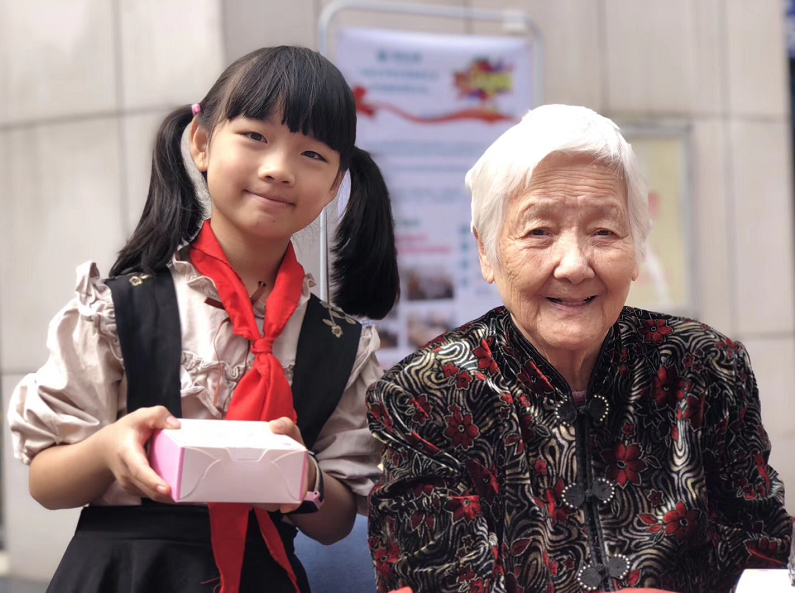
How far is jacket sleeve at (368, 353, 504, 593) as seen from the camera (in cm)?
195

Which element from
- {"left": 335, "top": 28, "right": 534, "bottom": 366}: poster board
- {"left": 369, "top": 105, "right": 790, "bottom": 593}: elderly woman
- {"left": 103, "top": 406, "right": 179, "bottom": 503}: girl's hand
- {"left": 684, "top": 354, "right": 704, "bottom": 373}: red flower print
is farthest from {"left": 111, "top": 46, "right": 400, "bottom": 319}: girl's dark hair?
{"left": 335, "top": 28, "right": 534, "bottom": 366}: poster board

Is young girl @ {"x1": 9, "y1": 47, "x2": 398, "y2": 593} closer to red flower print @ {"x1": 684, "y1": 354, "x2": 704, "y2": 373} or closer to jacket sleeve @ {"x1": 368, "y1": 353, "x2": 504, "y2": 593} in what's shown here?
jacket sleeve @ {"x1": 368, "y1": 353, "x2": 504, "y2": 593}

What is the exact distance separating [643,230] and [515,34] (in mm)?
4404

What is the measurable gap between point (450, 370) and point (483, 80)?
3.82 m

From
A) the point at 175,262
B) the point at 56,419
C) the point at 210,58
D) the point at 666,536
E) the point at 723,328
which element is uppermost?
the point at 210,58

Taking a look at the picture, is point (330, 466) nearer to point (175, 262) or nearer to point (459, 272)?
point (175, 262)

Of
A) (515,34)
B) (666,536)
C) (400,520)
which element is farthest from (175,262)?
(515,34)

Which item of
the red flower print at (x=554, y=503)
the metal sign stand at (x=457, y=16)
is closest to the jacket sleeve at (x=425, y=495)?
the red flower print at (x=554, y=503)

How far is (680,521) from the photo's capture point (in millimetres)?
2023

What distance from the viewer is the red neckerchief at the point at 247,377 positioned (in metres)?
2.05

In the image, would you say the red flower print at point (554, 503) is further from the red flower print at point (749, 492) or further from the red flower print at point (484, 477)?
the red flower print at point (749, 492)

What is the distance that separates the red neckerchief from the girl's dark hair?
111 mm

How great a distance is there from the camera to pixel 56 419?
203 centimetres

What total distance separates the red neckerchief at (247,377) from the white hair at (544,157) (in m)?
0.43
